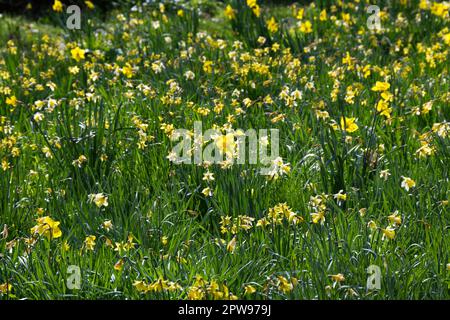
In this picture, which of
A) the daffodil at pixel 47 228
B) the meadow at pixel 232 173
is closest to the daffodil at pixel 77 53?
the meadow at pixel 232 173

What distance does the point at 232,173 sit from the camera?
3.39 m

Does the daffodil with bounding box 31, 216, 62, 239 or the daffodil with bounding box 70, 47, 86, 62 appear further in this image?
the daffodil with bounding box 70, 47, 86, 62

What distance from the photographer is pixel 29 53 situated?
231 inches

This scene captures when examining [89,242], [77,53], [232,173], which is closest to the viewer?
[89,242]

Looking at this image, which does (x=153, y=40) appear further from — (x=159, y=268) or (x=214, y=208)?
(x=159, y=268)

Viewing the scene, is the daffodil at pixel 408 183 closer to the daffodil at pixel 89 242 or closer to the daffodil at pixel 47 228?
the daffodil at pixel 89 242

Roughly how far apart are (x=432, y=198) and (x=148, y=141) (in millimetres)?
1400

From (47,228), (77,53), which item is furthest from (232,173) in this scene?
(77,53)

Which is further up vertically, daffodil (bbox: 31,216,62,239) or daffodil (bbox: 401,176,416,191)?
daffodil (bbox: 401,176,416,191)

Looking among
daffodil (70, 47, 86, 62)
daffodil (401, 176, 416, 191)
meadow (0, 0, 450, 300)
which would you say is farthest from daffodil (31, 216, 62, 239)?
daffodil (70, 47, 86, 62)

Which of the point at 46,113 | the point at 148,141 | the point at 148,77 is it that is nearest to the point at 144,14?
the point at 148,77

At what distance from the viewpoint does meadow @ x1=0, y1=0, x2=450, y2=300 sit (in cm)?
283

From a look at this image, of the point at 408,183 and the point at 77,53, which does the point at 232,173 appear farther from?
the point at 77,53

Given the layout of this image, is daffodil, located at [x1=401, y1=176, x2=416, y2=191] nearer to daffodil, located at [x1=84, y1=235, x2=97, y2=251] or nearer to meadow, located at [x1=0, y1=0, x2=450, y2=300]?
meadow, located at [x1=0, y1=0, x2=450, y2=300]
